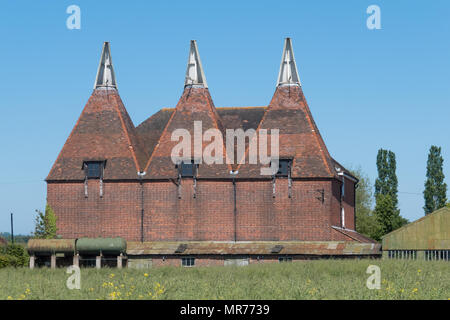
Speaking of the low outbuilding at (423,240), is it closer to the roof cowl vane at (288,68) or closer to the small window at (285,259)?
the small window at (285,259)

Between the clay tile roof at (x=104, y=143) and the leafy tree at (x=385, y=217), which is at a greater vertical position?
the clay tile roof at (x=104, y=143)

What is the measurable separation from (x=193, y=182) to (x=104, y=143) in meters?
6.93

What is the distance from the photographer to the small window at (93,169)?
163 ft

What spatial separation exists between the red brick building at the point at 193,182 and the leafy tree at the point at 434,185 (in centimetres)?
2704

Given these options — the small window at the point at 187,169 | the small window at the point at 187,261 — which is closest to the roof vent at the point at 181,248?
the small window at the point at 187,261

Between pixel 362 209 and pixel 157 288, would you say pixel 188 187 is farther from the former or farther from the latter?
Result: pixel 362 209

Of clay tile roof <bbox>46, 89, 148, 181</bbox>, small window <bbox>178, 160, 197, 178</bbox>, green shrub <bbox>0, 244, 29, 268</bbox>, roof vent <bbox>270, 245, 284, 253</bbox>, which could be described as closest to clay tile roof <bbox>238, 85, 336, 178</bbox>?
small window <bbox>178, 160, 197, 178</bbox>

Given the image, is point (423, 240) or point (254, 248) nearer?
point (423, 240)

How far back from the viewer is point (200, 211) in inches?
1898

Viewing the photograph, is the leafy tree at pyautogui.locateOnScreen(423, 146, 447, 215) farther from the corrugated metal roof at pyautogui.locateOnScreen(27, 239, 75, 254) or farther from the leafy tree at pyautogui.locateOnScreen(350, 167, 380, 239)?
the corrugated metal roof at pyautogui.locateOnScreen(27, 239, 75, 254)

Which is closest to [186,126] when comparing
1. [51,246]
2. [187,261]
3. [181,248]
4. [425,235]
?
[181,248]

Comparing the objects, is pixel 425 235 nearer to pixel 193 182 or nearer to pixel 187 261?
pixel 187 261
